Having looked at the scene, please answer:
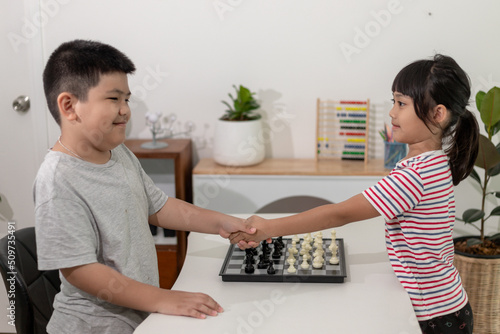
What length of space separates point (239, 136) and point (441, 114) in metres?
1.34

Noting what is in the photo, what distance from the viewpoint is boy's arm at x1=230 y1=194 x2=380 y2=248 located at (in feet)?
4.57

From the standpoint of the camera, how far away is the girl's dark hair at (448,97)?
140 cm

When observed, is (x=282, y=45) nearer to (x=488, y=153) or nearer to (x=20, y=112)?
(x=488, y=153)

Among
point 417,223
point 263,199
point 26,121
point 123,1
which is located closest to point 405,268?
point 417,223

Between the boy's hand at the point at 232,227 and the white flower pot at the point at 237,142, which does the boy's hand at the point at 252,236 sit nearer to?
the boy's hand at the point at 232,227

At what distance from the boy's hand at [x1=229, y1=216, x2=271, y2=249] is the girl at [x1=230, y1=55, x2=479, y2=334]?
0.09m

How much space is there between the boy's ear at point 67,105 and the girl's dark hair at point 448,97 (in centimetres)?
84

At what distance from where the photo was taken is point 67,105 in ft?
4.22

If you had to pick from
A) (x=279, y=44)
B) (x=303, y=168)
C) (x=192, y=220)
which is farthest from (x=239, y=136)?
(x=192, y=220)

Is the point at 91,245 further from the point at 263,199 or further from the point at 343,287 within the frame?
the point at 263,199

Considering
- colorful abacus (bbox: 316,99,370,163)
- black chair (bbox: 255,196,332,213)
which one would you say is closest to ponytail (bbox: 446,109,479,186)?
colorful abacus (bbox: 316,99,370,163)

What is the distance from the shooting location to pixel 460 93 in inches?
55.7

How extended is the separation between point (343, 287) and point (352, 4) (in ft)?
5.79

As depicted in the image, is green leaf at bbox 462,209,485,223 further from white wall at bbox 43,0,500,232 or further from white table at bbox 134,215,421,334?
white table at bbox 134,215,421,334
